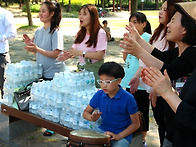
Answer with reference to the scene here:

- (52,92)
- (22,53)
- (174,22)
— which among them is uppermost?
(174,22)

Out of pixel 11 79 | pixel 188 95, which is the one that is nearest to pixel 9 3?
pixel 11 79

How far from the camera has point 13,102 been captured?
4.31m

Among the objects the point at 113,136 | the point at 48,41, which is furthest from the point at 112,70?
the point at 48,41

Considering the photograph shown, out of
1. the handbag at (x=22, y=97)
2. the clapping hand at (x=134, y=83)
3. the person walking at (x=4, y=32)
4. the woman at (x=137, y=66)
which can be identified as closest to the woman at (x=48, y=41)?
the handbag at (x=22, y=97)

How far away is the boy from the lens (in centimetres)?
300

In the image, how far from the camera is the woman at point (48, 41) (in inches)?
169

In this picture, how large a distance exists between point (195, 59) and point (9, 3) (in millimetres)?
45478

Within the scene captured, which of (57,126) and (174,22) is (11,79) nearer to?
(57,126)

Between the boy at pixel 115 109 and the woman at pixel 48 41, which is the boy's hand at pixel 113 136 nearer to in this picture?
the boy at pixel 115 109

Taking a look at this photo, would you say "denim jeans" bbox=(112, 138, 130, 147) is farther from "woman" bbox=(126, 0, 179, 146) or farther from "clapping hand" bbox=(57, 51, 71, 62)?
"clapping hand" bbox=(57, 51, 71, 62)

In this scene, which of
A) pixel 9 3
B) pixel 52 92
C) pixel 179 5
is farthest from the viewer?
pixel 9 3

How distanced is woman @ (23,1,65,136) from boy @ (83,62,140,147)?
4.72 ft

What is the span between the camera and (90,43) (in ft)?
13.1

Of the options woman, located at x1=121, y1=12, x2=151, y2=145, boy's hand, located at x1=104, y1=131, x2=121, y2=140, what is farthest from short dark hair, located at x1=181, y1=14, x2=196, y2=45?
woman, located at x1=121, y1=12, x2=151, y2=145
